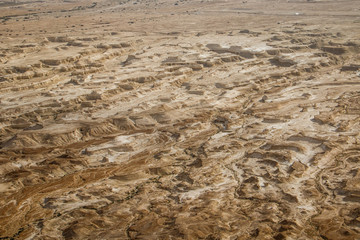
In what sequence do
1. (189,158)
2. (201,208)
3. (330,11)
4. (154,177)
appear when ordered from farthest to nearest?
(330,11) < (189,158) < (154,177) < (201,208)

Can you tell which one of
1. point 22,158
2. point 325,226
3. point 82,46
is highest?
point 82,46

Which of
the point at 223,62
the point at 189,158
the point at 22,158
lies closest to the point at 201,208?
the point at 189,158

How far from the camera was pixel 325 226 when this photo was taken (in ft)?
35.3

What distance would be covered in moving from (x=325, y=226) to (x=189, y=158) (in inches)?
241

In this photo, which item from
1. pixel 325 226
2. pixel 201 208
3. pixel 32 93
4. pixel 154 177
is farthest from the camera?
pixel 32 93

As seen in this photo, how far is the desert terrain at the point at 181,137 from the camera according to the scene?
11.5 m

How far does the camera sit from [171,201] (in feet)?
41.1

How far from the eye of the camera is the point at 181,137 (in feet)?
57.0

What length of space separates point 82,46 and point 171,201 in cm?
2252

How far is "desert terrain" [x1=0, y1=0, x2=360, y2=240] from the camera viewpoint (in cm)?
1149

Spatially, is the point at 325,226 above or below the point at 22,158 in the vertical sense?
below

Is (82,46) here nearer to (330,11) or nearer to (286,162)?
(286,162)

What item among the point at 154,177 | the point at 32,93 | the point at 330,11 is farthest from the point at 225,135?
the point at 330,11

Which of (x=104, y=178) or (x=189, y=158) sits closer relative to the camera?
(x=104, y=178)
